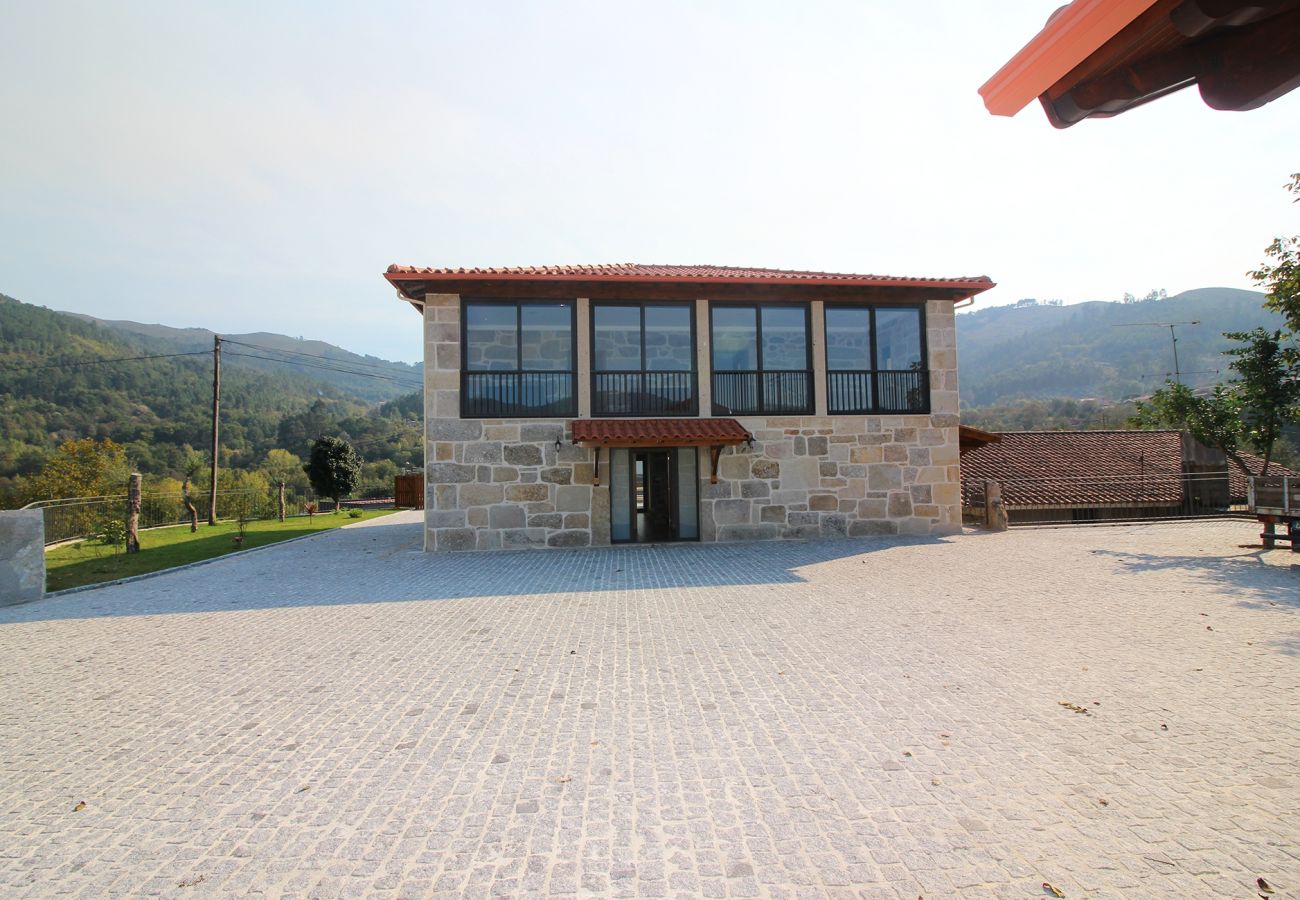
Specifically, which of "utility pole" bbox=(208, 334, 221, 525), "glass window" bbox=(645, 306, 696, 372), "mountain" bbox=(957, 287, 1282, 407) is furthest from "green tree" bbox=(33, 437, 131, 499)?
"mountain" bbox=(957, 287, 1282, 407)

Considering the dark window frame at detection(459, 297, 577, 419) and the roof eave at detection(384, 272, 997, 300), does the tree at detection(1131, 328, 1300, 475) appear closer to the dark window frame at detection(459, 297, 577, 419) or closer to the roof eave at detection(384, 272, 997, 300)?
the roof eave at detection(384, 272, 997, 300)

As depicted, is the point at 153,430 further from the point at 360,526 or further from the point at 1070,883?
the point at 1070,883

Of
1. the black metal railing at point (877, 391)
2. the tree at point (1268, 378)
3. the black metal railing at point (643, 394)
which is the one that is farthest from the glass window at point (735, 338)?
the tree at point (1268, 378)

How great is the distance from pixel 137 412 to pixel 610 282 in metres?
64.4

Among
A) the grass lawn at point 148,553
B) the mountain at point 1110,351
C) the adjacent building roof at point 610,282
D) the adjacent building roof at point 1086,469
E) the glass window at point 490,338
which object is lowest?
the grass lawn at point 148,553

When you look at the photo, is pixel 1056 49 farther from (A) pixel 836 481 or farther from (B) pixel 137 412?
(B) pixel 137 412

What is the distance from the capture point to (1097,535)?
12352 mm

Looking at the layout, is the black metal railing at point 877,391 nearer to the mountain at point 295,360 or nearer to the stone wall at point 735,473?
the stone wall at point 735,473

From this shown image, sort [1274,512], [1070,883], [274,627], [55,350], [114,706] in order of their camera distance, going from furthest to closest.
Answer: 1. [55,350]
2. [1274,512]
3. [274,627]
4. [114,706]
5. [1070,883]

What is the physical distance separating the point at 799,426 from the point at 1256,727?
29.5 ft

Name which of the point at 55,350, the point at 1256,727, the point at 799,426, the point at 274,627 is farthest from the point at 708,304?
the point at 55,350

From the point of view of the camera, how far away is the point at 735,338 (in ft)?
40.3

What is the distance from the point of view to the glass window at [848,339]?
12523mm

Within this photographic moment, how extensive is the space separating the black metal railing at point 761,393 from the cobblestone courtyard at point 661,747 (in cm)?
572
